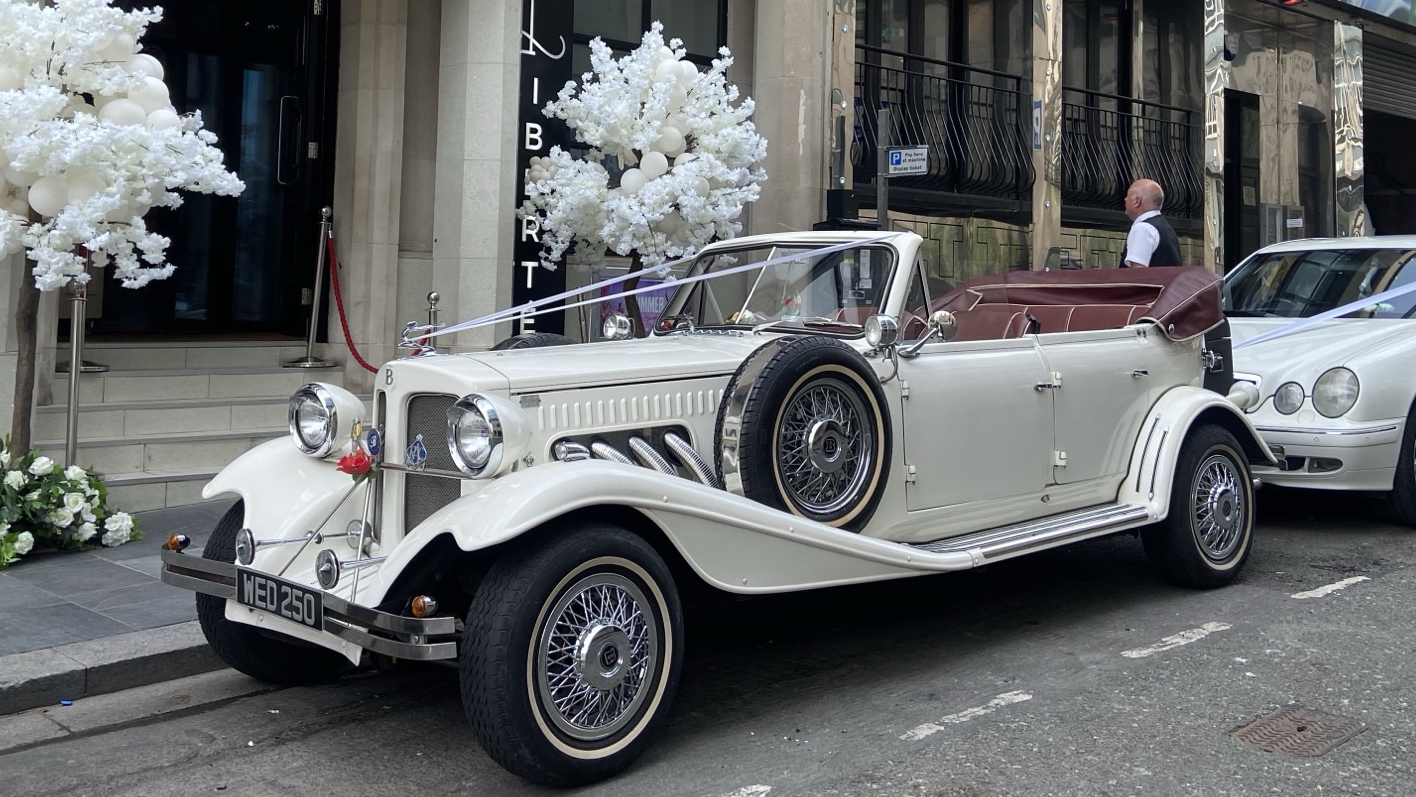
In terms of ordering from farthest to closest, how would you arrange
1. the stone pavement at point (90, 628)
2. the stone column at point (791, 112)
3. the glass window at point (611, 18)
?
the stone column at point (791, 112) < the glass window at point (611, 18) < the stone pavement at point (90, 628)

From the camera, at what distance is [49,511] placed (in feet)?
23.1

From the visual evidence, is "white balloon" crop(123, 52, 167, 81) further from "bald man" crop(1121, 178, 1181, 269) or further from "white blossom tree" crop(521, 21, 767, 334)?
"bald man" crop(1121, 178, 1181, 269)

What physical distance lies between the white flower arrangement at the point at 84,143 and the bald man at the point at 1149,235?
227 inches

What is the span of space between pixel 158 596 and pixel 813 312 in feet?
11.2

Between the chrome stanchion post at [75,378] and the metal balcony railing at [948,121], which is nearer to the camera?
the chrome stanchion post at [75,378]

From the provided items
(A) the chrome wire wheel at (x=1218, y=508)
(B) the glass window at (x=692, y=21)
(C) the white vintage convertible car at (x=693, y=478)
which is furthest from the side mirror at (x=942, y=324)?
(B) the glass window at (x=692, y=21)

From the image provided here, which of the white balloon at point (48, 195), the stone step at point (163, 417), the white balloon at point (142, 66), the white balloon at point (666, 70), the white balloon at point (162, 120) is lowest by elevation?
the stone step at point (163, 417)

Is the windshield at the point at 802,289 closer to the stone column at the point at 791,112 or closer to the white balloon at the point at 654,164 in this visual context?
the white balloon at the point at 654,164

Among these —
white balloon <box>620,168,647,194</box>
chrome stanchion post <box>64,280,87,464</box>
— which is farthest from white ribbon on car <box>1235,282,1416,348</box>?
chrome stanchion post <box>64,280,87,464</box>

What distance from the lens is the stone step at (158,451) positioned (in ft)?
26.9

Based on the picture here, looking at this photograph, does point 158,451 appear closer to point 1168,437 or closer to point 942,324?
point 942,324

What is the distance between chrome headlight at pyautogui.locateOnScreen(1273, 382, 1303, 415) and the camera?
8.04 m

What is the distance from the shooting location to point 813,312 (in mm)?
5809

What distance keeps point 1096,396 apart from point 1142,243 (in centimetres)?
295
